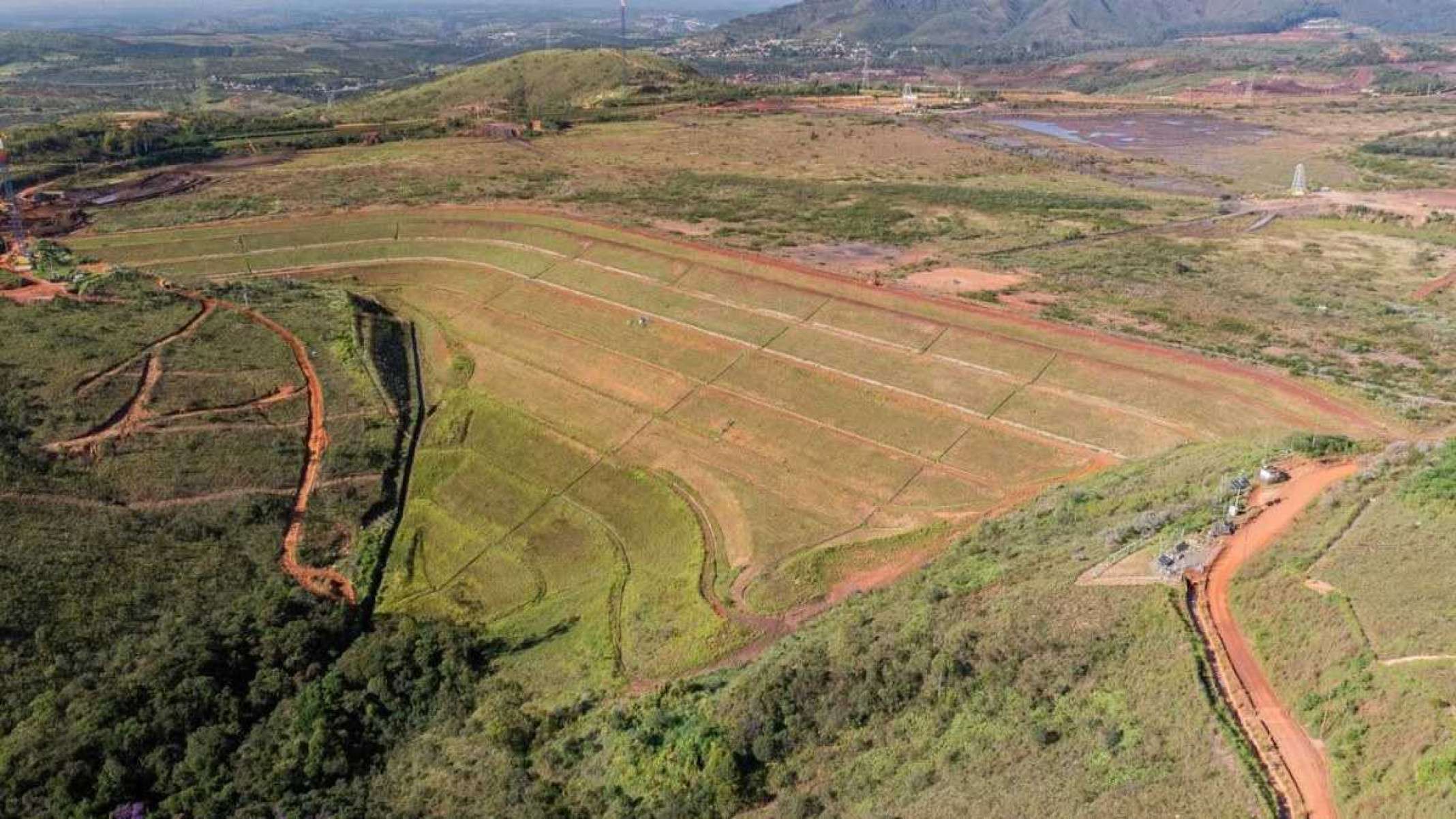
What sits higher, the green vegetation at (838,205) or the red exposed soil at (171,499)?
the green vegetation at (838,205)

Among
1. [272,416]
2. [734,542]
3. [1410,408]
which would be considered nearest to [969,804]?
[734,542]

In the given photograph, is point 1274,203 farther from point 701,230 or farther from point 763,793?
point 763,793

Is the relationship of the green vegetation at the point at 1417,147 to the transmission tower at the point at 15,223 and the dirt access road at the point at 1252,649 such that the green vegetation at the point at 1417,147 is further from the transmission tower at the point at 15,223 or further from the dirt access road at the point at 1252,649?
the transmission tower at the point at 15,223

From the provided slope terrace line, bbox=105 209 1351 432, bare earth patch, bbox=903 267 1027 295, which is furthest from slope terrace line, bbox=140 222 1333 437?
bare earth patch, bbox=903 267 1027 295

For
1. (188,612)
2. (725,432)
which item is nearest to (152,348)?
(188,612)

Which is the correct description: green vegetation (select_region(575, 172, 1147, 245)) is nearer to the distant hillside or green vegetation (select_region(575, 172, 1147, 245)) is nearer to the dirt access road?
the dirt access road

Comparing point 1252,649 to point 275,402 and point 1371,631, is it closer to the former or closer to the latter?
point 1371,631

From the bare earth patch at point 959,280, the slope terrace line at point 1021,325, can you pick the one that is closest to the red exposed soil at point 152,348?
the slope terrace line at point 1021,325
